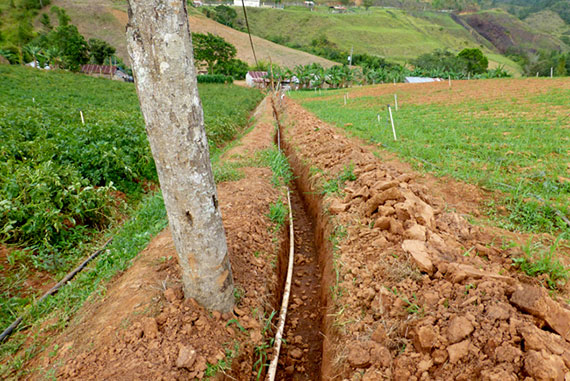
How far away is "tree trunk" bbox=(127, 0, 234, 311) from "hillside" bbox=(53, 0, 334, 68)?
5243cm

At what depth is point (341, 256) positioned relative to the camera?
3.41m

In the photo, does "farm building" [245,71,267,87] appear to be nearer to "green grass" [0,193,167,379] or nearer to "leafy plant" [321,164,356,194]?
"leafy plant" [321,164,356,194]

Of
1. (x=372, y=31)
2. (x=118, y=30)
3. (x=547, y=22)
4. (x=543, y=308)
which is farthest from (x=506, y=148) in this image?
(x=547, y=22)

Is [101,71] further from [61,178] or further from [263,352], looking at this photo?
[263,352]

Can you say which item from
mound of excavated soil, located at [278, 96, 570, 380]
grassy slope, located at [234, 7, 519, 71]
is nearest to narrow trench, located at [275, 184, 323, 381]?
mound of excavated soil, located at [278, 96, 570, 380]

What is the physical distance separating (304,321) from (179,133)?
2.66 meters

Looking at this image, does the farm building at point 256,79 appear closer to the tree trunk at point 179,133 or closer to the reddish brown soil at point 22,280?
the reddish brown soil at point 22,280

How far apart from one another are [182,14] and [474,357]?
273 centimetres

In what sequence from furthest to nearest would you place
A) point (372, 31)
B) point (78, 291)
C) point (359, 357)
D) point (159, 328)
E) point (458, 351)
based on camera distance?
point (372, 31) → point (78, 291) → point (159, 328) → point (359, 357) → point (458, 351)

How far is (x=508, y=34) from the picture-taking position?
88438mm

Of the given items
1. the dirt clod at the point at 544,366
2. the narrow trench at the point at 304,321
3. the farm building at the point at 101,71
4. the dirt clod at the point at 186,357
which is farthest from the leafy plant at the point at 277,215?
the farm building at the point at 101,71

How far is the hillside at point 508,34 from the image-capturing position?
8144 centimetres

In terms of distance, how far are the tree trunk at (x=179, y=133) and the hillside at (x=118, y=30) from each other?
172 ft

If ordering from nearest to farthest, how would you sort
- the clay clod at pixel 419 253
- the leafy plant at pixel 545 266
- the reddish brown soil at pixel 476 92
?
the leafy plant at pixel 545 266 → the clay clod at pixel 419 253 → the reddish brown soil at pixel 476 92
